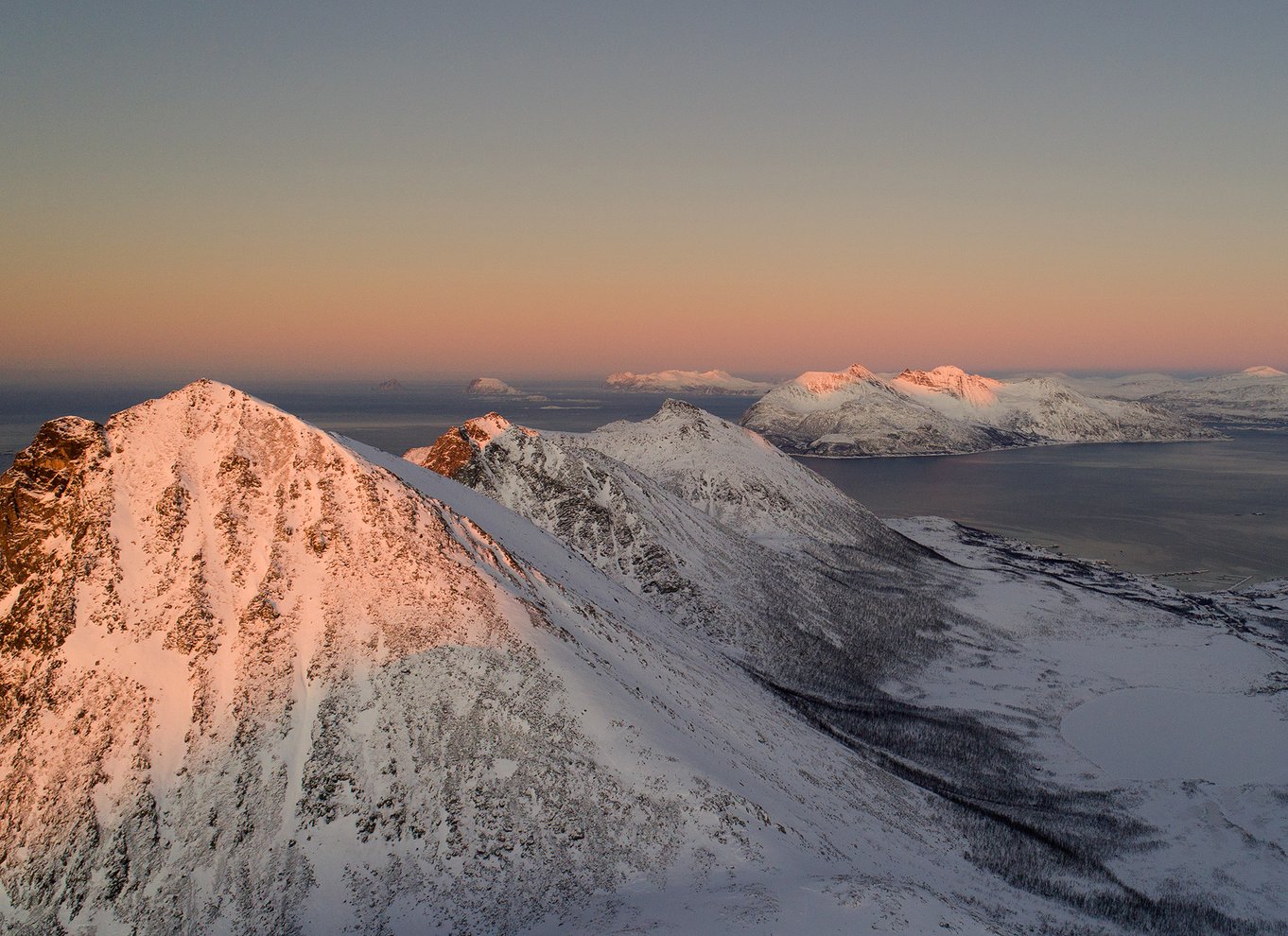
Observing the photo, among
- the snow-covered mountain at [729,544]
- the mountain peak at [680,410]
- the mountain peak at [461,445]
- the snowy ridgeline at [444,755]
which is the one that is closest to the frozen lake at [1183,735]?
the snowy ridgeline at [444,755]

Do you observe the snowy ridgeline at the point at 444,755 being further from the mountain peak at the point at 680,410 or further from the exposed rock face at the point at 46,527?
the mountain peak at the point at 680,410

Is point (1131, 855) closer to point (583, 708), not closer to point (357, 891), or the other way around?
point (583, 708)

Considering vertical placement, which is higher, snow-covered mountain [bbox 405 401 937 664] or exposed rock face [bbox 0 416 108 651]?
exposed rock face [bbox 0 416 108 651]

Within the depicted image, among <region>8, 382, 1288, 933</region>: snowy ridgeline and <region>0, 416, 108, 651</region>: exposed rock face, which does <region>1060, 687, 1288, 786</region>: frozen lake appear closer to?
<region>8, 382, 1288, 933</region>: snowy ridgeline

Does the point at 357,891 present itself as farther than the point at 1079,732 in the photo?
No

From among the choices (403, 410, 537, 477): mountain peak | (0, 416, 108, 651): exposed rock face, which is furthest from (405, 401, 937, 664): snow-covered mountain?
(0, 416, 108, 651): exposed rock face

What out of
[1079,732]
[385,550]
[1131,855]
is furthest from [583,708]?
[1079,732]

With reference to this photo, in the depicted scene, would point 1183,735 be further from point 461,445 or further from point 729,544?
point 461,445
